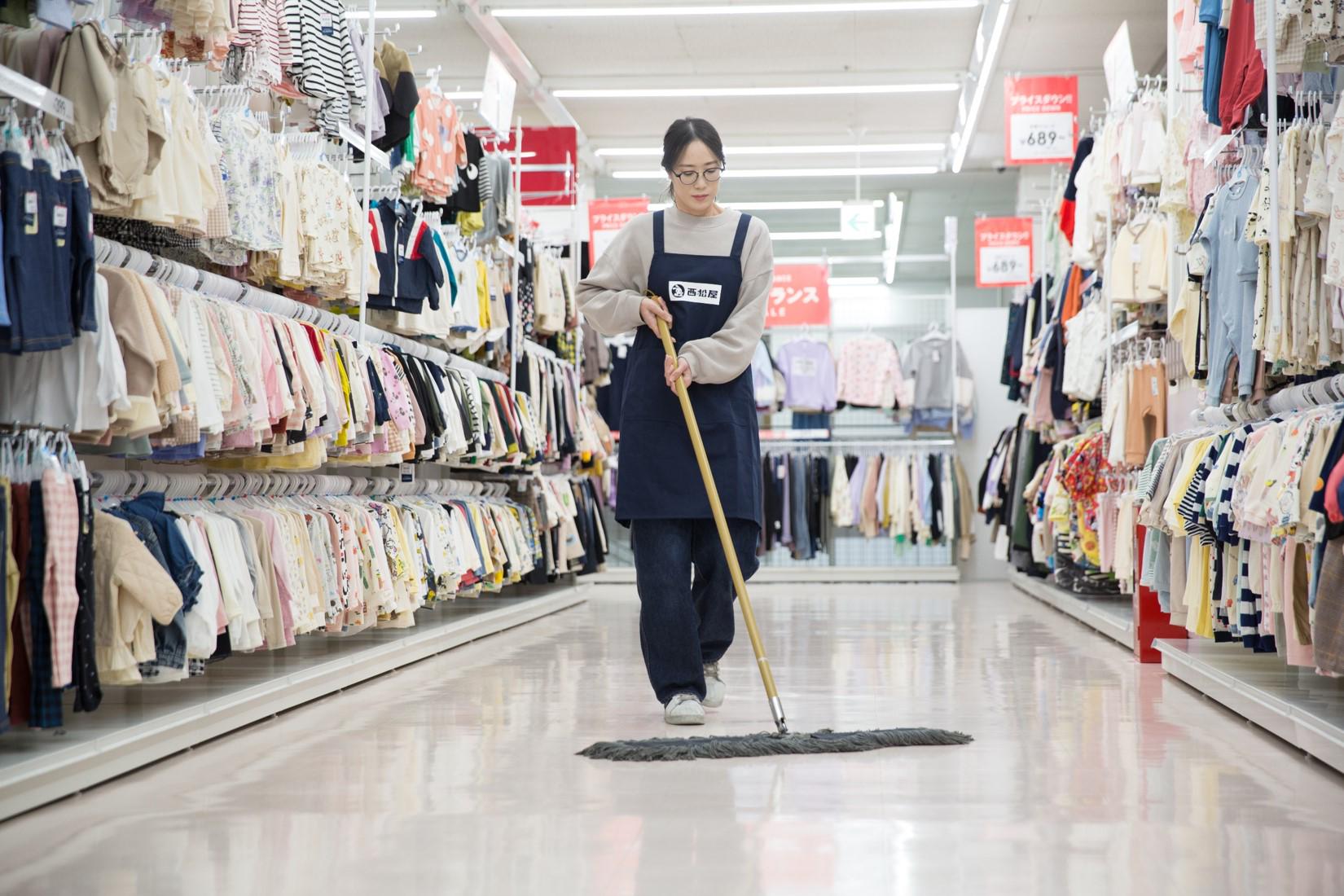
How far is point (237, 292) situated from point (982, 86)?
760 cm

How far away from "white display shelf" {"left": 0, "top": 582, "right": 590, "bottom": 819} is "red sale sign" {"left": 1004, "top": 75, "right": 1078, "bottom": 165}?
5301 mm

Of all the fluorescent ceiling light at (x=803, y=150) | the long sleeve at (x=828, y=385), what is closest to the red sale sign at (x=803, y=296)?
the long sleeve at (x=828, y=385)

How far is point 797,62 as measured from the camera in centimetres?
1078

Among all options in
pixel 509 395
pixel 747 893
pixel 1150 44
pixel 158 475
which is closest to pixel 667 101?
pixel 1150 44

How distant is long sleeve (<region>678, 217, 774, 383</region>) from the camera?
11.9 ft

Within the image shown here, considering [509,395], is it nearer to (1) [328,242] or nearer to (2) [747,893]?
(1) [328,242]

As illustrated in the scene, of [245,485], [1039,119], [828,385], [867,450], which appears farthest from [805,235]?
[245,485]

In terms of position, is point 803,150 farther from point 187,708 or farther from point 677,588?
point 187,708

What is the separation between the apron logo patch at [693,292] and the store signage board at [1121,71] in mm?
3613

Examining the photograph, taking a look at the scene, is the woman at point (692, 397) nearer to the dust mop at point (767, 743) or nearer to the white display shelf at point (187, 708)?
the dust mop at point (767, 743)

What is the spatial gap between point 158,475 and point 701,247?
1.64m

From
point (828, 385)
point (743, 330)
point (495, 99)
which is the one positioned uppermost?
point (495, 99)

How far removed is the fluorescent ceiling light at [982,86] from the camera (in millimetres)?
9211

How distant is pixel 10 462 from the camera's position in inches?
109
